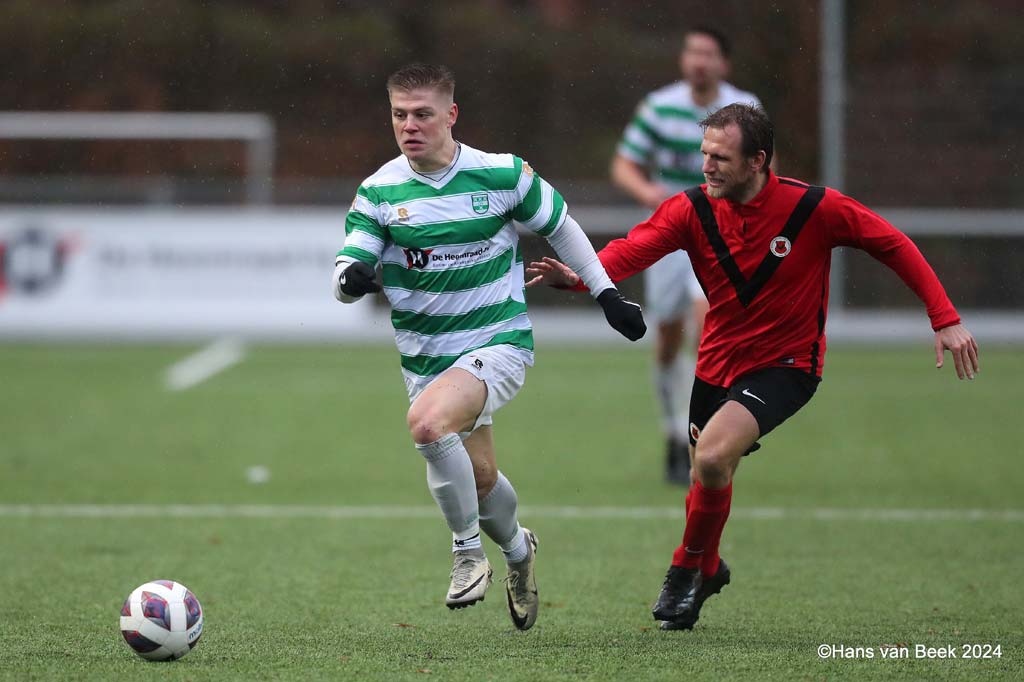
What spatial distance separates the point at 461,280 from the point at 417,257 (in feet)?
0.55

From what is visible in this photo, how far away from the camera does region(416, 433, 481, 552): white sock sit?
4.71 meters

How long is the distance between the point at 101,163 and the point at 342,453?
11080mm

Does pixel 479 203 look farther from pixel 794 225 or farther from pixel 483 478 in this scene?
pixel 794 225

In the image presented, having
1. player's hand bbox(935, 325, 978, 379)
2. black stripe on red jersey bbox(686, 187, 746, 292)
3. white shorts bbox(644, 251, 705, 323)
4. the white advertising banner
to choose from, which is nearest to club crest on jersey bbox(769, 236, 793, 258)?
black stripe on red jersey bbox(686, 187, 746, 292)

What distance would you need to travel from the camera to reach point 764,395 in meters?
4.95

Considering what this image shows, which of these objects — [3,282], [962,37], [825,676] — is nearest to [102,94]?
[3,282]

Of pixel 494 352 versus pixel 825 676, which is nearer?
pixel 825 676

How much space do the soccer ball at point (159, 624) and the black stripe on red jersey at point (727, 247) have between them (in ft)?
6.87

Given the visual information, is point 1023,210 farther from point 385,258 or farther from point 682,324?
point 385,258

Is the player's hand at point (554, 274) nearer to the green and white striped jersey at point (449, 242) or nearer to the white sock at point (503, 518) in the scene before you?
the green and white striped jersey at point (449, 242)

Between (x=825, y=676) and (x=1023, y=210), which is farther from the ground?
(x=825, y=676)

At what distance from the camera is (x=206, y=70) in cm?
2116

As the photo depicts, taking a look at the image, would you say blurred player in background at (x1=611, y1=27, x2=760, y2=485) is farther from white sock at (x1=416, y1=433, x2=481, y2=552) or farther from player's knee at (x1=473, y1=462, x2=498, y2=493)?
white sock at (x1=416, y1=433, x2=481, y2=552)

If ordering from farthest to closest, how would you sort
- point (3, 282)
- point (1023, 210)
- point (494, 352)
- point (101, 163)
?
point (101, 163)
point (1023, 210)
point (3, 282)
point (494, 352)
